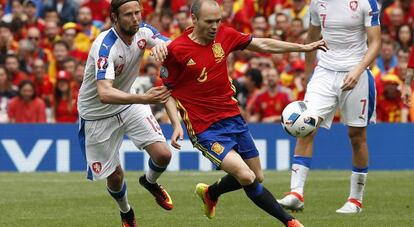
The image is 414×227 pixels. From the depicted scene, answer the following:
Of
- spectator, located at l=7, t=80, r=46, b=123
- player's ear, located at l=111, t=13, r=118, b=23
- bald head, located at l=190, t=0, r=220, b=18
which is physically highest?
bald head, located at l=190, t=0, r=220, b=18

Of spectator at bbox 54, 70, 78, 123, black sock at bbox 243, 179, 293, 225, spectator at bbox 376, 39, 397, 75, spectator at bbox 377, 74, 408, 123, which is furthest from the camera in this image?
spectator at bbox 376, 39, 397, 75

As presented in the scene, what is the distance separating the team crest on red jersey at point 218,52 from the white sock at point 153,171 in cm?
169

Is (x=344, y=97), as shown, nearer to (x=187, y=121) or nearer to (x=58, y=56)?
(x=187, y=121)

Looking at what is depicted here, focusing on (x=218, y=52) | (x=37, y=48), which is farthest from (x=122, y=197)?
(x=37, y=48)

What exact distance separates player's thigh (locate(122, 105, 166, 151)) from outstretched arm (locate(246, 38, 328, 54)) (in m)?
1.32

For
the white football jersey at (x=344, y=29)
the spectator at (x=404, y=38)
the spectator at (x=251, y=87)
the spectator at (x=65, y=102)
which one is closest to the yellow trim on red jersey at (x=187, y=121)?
the white football jersey at (x=344, y=29)

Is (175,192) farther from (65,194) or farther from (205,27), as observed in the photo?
(205,27)

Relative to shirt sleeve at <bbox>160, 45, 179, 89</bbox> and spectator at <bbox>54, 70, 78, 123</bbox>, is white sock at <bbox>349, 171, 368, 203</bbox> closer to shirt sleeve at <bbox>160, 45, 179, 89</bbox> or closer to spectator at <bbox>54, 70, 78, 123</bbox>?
shirt sleeve at <bbox>160, 45, 179, 89</bbox>

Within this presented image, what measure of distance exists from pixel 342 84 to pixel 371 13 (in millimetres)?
805

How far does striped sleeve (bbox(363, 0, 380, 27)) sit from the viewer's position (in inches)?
457

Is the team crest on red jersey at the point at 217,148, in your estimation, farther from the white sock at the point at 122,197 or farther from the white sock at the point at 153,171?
the white sock at the point at 153,171

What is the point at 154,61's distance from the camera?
1945cm

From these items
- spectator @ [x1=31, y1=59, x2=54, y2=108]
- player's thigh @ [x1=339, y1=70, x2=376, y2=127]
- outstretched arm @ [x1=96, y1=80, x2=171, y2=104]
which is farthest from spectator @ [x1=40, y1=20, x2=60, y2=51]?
outstretched arm @ [x1=96, y1=80, x2=171, y2=104]

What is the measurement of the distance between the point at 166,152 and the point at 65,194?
387 centimetres
